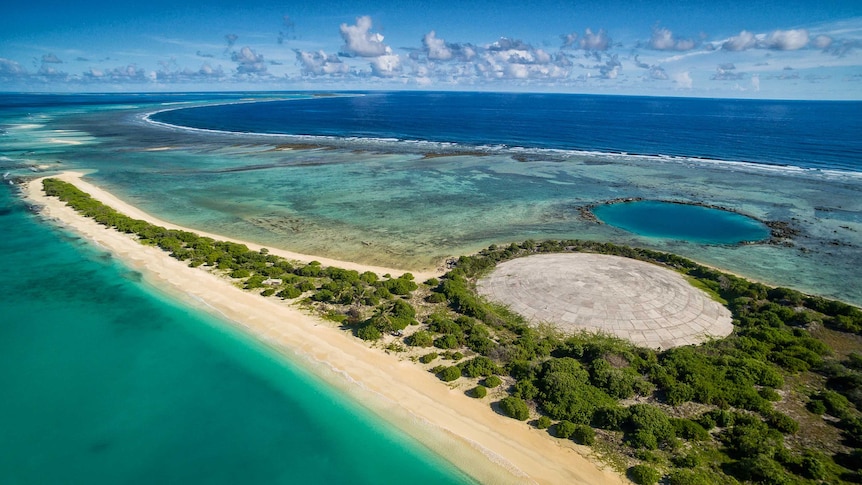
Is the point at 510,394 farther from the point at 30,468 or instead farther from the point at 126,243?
the point at 126,243

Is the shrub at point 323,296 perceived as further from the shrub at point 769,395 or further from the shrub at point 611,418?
the shrub at point 769,395

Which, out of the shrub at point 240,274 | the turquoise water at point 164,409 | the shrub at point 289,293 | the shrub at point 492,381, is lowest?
the turquoise water at point 164,409

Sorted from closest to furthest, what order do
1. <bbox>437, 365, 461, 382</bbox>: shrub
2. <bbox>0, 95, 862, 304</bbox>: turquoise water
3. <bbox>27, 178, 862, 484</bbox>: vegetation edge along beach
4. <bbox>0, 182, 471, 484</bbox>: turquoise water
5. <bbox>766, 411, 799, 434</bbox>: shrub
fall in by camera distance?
<bbox>27, 178, 862, 484</bbox>: vegetation edge along beach
<bbox>0, 182, 471, 484</bbox>: turquoise water
<bbox>766, 411, 799, 434</bbox>: shrub
<bbox>437, 365, 461, 382</bbox>: shrub
<bbox>0, 95, 862, 304</bbox>: turquoise water

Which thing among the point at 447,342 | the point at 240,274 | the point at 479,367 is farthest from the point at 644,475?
the point at 240,274

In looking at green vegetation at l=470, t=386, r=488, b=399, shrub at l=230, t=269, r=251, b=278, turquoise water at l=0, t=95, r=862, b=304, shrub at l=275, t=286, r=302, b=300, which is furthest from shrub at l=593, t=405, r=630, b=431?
shrub at l=230, t=269, r=251, b=278

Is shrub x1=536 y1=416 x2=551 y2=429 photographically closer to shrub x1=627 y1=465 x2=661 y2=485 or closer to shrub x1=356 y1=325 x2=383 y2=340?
shrub x1=627 y1=465 x2=661 y2=485

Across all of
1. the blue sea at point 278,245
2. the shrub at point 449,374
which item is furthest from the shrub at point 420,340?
the blue sea at point 278,245

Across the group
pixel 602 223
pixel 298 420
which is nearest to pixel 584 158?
pixel 602 223
